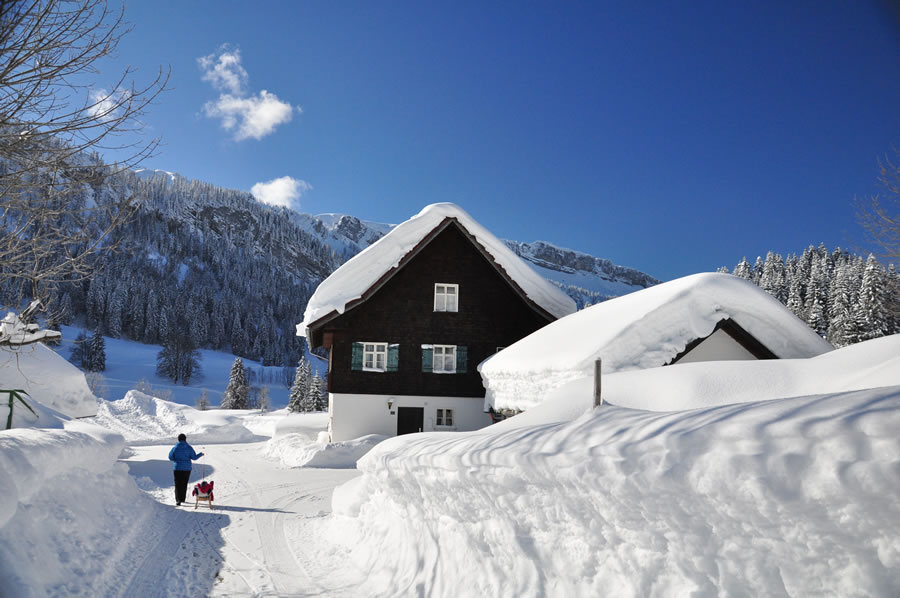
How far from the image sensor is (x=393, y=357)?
70.0ft

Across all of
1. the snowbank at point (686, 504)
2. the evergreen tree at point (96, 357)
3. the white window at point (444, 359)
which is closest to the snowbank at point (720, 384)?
the snowbank at point (686, 504)

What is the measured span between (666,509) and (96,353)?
101181mm

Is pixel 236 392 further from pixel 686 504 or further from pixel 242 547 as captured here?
A: pixel 686 504

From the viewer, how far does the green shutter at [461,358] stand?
21.4 meters

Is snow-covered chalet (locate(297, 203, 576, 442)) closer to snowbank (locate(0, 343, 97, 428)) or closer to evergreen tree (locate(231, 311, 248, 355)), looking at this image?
snowbank (locate(0, 343, 97, 428))

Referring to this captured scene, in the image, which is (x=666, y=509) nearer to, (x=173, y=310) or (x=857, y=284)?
(x=857, y=284)

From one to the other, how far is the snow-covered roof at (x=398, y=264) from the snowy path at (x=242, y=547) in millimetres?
7220

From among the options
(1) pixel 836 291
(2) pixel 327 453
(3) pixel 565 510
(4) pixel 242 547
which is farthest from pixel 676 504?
(1) pixel 836 291

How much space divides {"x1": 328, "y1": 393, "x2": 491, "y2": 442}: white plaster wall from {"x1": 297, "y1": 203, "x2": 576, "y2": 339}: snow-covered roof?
3436 mm

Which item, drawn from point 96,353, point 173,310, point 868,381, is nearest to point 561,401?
point 868,381

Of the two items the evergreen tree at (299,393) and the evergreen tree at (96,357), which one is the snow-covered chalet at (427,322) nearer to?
the evergreen tree at (299,393)

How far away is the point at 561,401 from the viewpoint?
318 inches

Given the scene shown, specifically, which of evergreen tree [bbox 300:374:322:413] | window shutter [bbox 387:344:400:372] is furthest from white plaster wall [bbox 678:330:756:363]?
evergreen tree [bbox 300:374:322:413]

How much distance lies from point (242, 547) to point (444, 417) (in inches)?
535
